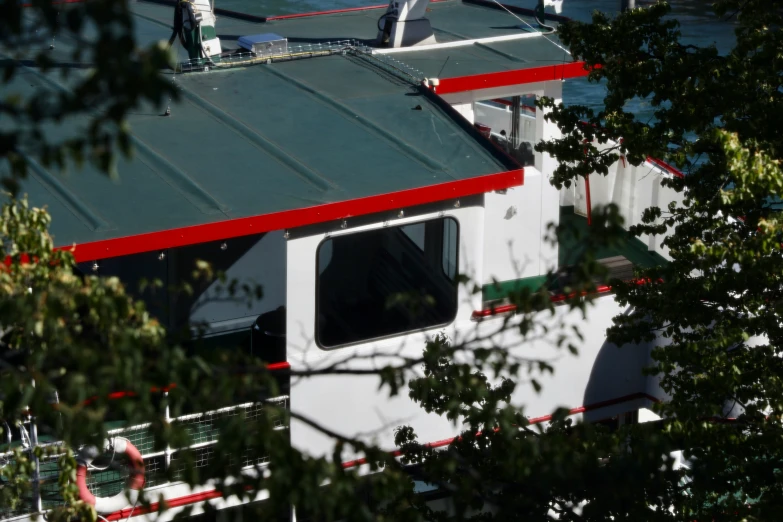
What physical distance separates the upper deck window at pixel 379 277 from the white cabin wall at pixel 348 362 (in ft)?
0.26

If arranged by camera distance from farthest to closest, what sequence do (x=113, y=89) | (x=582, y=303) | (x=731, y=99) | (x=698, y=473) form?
1. (x=731, y=99)
2. (x=698, y=473)
3. (x=582, y=303)
4. (x=113, y=89)

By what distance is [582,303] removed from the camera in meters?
3.94

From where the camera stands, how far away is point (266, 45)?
9797 mm

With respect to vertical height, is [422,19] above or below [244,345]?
above

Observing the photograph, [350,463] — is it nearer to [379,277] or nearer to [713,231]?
[379,277]

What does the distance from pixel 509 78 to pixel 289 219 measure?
9.22 ft

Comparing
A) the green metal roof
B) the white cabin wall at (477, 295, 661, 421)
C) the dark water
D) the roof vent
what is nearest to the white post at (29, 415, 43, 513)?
the green metal roof

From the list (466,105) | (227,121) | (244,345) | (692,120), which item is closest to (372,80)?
(466,105)

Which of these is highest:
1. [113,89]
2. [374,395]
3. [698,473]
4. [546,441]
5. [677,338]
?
[113,89]

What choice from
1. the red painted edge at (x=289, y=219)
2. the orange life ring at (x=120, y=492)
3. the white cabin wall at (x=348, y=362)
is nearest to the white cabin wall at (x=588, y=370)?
the white cabin wall at (x=348, y=362)

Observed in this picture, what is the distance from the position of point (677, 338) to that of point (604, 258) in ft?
9.37

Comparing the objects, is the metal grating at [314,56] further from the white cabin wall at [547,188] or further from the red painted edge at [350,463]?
the red painted edge at [350,463]

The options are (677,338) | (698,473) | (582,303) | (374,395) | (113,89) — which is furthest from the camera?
(374,395)

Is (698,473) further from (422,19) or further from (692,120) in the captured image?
(422,19)
